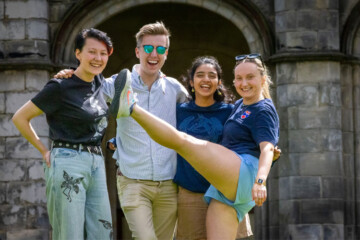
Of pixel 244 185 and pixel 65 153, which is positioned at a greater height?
pixel 65 153

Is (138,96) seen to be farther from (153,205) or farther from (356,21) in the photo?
(356,21)

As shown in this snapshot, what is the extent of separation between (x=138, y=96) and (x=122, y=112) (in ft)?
2.19

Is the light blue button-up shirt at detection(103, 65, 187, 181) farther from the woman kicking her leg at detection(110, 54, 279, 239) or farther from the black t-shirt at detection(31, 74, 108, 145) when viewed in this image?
the woman kicking her leg at detection(110, 54, 279, 239)

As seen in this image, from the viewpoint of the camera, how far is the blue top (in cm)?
625

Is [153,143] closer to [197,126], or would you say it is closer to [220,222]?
[197,126]

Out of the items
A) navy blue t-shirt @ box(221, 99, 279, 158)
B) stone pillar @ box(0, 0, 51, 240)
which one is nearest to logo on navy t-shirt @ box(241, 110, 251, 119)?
navy blue t-shirt @ box(221, 99, 279, 158)

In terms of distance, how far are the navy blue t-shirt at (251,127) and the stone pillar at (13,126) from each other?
239 inches

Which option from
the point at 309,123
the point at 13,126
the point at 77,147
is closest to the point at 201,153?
the point at 77,147

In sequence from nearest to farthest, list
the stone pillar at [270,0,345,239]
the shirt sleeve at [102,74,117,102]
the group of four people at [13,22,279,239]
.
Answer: the group of four people at [13,22,279,239]
the shirt sleeve at [102,74,117,102]
the stone pillar at [270,0,345,239]

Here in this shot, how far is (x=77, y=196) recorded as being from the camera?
5.71 metres

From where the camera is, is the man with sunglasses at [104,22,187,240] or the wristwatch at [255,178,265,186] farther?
the man with sunglasses at [104,22,187,240]

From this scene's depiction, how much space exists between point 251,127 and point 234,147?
179 mm

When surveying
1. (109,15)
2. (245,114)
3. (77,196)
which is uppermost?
(109,15)

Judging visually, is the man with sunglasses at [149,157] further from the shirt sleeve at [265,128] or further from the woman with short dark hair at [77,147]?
the shirt sleeve at [265,128]
